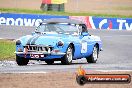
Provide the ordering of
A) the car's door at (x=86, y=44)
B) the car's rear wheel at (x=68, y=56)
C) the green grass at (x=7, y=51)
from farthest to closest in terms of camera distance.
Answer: the green grass at (x=7, y=51) → the car's door at (x=86, y=44) → the car's rear wheel at (x=68, y=56)

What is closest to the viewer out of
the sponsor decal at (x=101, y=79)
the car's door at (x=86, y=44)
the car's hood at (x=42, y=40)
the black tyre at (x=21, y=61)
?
the sponsor decal at (x=101, y=79)

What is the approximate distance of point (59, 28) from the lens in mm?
20891

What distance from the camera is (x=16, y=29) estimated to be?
4234cm

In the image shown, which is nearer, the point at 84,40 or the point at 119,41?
the point at 84,40

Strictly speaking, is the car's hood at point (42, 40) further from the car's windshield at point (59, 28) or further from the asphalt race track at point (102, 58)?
the car's windshield at point (59, 28)

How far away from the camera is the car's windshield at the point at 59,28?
20.8 meters

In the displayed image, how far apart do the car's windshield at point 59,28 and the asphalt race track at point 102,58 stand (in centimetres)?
100

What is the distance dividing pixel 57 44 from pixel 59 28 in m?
1.58

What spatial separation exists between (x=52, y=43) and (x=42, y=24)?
1.86 meters

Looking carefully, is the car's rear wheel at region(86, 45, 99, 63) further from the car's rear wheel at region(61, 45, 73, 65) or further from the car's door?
the car's rear wheel at region(61, 45, 73, 65)

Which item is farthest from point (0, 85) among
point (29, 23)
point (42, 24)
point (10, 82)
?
point (29, 23)

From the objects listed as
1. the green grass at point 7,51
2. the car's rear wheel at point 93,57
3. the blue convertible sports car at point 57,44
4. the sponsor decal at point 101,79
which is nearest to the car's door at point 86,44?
the blue convertible sports car at point 57,44

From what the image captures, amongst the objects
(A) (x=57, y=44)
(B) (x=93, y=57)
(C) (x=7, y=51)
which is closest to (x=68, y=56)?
(A) (x=57, y=44)

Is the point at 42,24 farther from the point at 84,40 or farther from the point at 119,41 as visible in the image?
the point at 119,41
